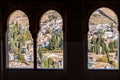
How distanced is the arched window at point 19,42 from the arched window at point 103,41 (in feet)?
3.64

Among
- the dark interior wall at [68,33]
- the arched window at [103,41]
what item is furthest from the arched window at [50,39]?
the arched window at [103,41]

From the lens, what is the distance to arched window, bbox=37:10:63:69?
6727 millimetres

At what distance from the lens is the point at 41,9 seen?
668 cm

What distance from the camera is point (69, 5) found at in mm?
6461

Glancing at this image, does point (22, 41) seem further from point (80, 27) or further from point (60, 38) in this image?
point (80, 27)

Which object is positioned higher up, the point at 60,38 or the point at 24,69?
the point at 60,38

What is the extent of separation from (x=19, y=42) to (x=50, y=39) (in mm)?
571

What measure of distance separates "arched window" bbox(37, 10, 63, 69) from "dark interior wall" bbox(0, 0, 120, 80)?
12 centimetres

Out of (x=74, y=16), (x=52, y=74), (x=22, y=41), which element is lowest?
(x=52, y=74)

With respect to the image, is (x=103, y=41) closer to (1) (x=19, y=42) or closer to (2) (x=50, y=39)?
(2) (x=50, y=39)

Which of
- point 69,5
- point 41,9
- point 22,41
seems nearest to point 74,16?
point 69,5

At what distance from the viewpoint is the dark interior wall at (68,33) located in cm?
A: 646

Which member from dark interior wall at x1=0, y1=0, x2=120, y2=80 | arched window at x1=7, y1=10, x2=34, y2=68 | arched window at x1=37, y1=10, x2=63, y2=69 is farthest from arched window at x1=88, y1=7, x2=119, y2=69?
arched window at x1=7, y1=10, x2=34, y2=68

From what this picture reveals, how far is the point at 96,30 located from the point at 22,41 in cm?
136
